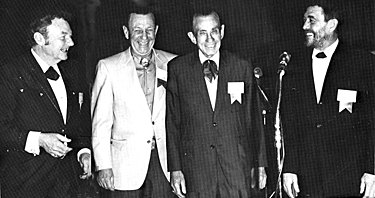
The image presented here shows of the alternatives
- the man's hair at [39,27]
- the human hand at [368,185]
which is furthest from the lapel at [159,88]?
the human hand at [368,185]

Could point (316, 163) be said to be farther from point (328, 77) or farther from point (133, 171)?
point (133, 171)

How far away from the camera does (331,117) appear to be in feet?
12.3

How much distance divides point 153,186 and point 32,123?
76cm

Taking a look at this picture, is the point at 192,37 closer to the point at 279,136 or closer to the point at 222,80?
the point at 222,80

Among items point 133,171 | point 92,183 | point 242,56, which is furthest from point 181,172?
point 242,56

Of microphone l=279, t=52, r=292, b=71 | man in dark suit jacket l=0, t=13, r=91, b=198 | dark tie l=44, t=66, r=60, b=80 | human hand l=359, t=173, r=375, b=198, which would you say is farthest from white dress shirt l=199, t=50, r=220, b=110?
human hand l=359, t=173, r=375, b=198

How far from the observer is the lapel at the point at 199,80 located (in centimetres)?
373

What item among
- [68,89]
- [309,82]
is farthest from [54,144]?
[309,82]

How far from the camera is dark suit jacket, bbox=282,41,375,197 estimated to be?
12.3 feet

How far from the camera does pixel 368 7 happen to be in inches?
148

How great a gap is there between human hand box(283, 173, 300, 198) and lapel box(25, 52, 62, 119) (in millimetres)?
1340

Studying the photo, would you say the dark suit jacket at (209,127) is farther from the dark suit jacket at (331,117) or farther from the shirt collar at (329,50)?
the shirt collar at (329,50)

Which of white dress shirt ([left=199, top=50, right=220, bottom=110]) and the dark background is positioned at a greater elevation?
the dark background

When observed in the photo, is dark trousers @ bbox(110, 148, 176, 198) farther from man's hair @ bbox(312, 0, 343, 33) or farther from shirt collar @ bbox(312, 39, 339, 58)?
man's hair @ bbox(312, 0, 343, 33)
